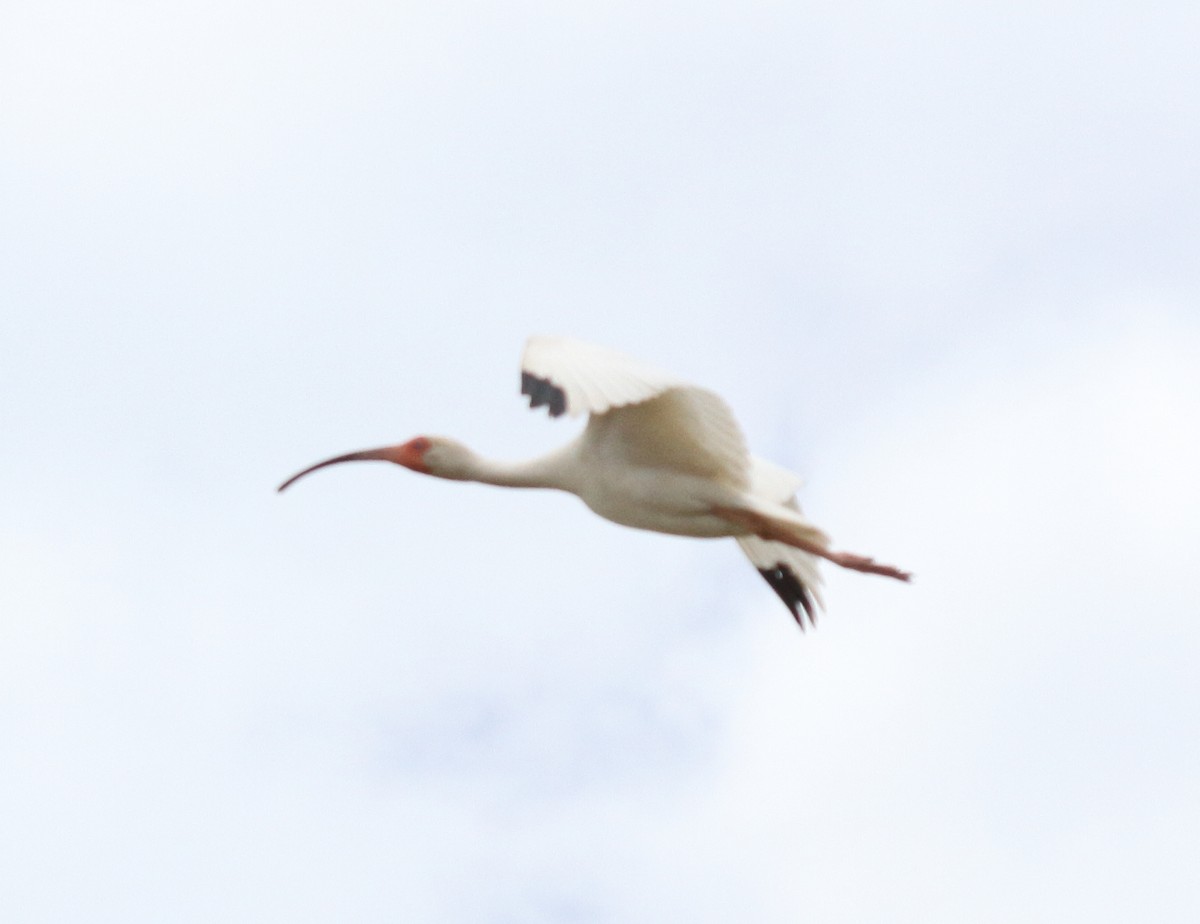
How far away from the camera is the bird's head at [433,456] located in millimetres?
20609

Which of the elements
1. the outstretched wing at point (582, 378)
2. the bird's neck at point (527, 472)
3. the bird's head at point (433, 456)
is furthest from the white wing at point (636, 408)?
the bird's head at point (433, 456)

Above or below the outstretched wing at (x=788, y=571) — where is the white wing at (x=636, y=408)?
above

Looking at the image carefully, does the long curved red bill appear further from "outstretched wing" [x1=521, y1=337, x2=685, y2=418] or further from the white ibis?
"outstretched wing" [x1=521, y1=337, x2=685, y2=418]

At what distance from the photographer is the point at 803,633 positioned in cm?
2117

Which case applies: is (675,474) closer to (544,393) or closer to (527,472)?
(527,472)

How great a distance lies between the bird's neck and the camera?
19141 mm

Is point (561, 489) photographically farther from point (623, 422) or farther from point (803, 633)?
point (803, 633)

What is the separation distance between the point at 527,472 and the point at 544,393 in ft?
11.2

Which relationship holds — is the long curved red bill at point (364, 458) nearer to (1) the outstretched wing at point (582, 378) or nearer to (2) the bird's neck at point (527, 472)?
(2) the bird's neck at point (527, 472)

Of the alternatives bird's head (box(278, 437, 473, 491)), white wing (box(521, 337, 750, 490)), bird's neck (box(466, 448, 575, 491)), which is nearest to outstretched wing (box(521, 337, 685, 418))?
white wing (box(521, 337, 750, 490))

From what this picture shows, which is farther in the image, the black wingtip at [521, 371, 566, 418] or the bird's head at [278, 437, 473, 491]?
the bird's head at [278, 437, 473, 491]

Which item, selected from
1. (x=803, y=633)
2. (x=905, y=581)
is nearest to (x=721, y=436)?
(x=905, y=581)

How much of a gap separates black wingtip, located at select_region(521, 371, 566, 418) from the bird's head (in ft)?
13.8

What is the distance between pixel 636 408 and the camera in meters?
18.0
